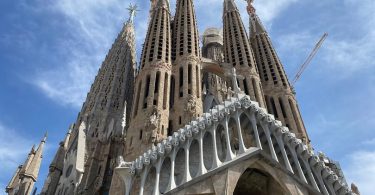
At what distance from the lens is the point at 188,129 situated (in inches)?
730

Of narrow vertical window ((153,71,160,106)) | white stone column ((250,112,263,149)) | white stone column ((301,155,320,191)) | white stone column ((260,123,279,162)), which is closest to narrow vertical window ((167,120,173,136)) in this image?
narrow vertical window ((153,71,160,106))

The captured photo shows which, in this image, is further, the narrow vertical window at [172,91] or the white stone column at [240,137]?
the narrow vertical window at [172,91]

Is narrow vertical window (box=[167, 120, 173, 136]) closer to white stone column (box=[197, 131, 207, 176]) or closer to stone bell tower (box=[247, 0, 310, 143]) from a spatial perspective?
white stone column (box=[197, 131, 207, 176])

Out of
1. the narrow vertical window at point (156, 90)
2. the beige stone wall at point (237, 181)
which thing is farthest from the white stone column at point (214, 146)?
the narrow vertical window at point (156, 90)

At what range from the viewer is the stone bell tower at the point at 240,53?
92.5 ft

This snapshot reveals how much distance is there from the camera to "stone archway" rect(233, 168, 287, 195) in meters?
18.0

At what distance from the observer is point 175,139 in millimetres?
18219

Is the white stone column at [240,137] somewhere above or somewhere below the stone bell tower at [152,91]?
below

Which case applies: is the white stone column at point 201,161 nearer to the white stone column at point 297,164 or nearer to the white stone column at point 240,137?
the white stone column at point 240,137

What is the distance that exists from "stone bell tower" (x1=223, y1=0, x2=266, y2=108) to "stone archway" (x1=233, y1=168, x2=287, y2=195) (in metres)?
8.63

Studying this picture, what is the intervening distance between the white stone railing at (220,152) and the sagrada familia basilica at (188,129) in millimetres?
51

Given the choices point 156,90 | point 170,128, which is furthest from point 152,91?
point 170,128

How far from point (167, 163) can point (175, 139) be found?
1.21 meters

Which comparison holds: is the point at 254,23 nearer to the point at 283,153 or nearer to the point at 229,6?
the point at 229,6
